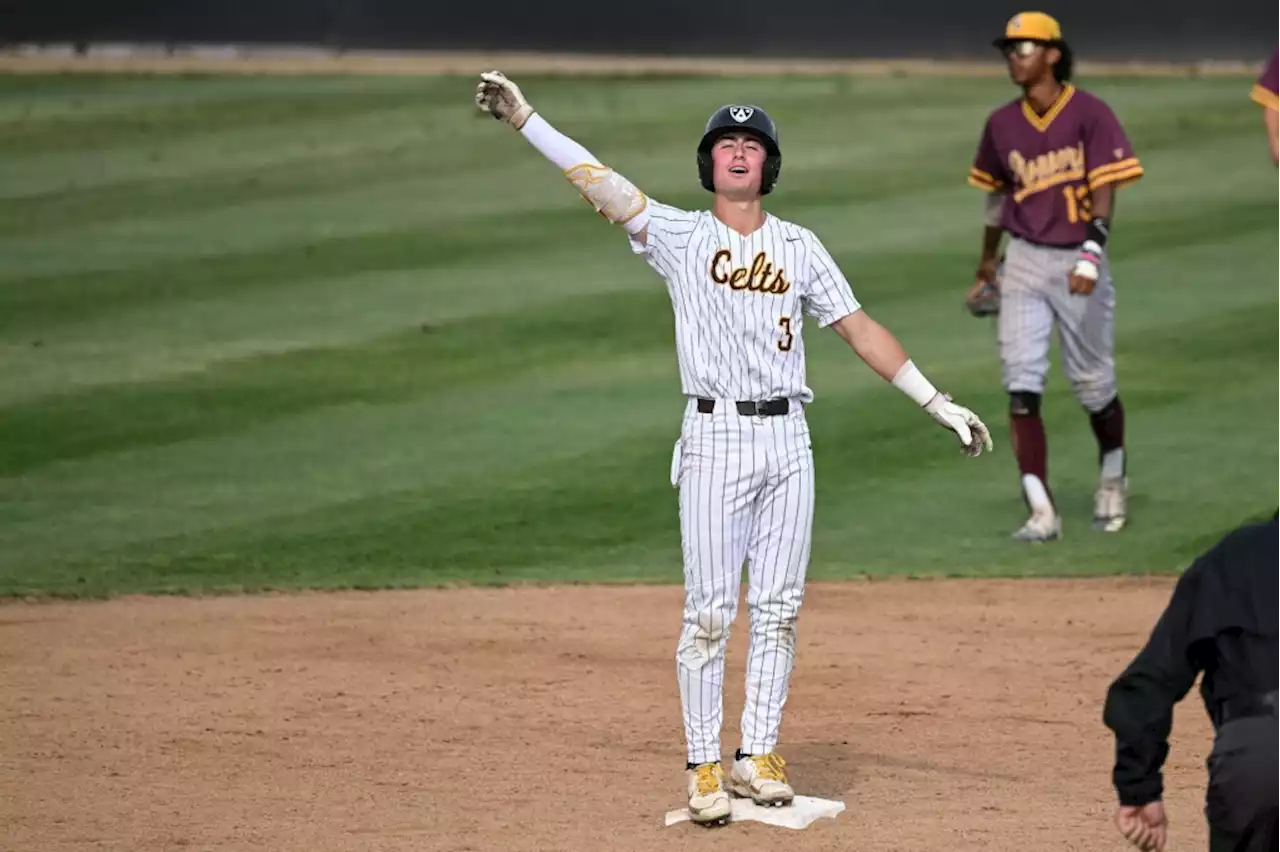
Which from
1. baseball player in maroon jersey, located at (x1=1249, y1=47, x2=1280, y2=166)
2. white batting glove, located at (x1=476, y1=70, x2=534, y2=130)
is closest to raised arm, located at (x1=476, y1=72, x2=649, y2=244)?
white batting glove, located at (x1=476, y1=70, x2=534, y2=130)

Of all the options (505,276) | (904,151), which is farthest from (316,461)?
(904,151)

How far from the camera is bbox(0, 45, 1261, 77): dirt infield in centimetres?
2325

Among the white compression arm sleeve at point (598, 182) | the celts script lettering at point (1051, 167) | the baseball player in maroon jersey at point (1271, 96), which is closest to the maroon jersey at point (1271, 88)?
the baseball player in maroon jersey at point (1271, 96)

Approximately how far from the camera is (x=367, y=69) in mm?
23594

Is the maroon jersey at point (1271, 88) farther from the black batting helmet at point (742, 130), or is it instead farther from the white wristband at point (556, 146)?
the white wristband at point (556, 146)

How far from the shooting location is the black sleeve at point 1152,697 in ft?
12.8

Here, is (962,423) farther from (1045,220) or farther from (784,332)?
(1045,220)

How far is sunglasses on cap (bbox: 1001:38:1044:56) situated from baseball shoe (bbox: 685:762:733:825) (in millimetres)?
4764

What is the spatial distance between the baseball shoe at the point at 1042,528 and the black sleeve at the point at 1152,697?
6.08 m

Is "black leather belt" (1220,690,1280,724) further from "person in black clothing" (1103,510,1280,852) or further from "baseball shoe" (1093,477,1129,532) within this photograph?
"baseball shoe" (1093,477,1129,532)

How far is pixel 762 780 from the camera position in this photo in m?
6.19

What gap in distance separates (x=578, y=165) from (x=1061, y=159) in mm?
4376

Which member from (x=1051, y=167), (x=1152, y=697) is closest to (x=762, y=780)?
(x=1152, y=697)

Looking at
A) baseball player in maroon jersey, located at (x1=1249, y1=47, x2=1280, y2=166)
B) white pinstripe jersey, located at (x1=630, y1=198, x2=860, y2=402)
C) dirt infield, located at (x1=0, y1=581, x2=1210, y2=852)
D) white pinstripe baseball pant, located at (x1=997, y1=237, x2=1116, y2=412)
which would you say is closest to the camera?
white pinstripe jersey, located at (x1=630, y1=198, x2=860, y2=402)
